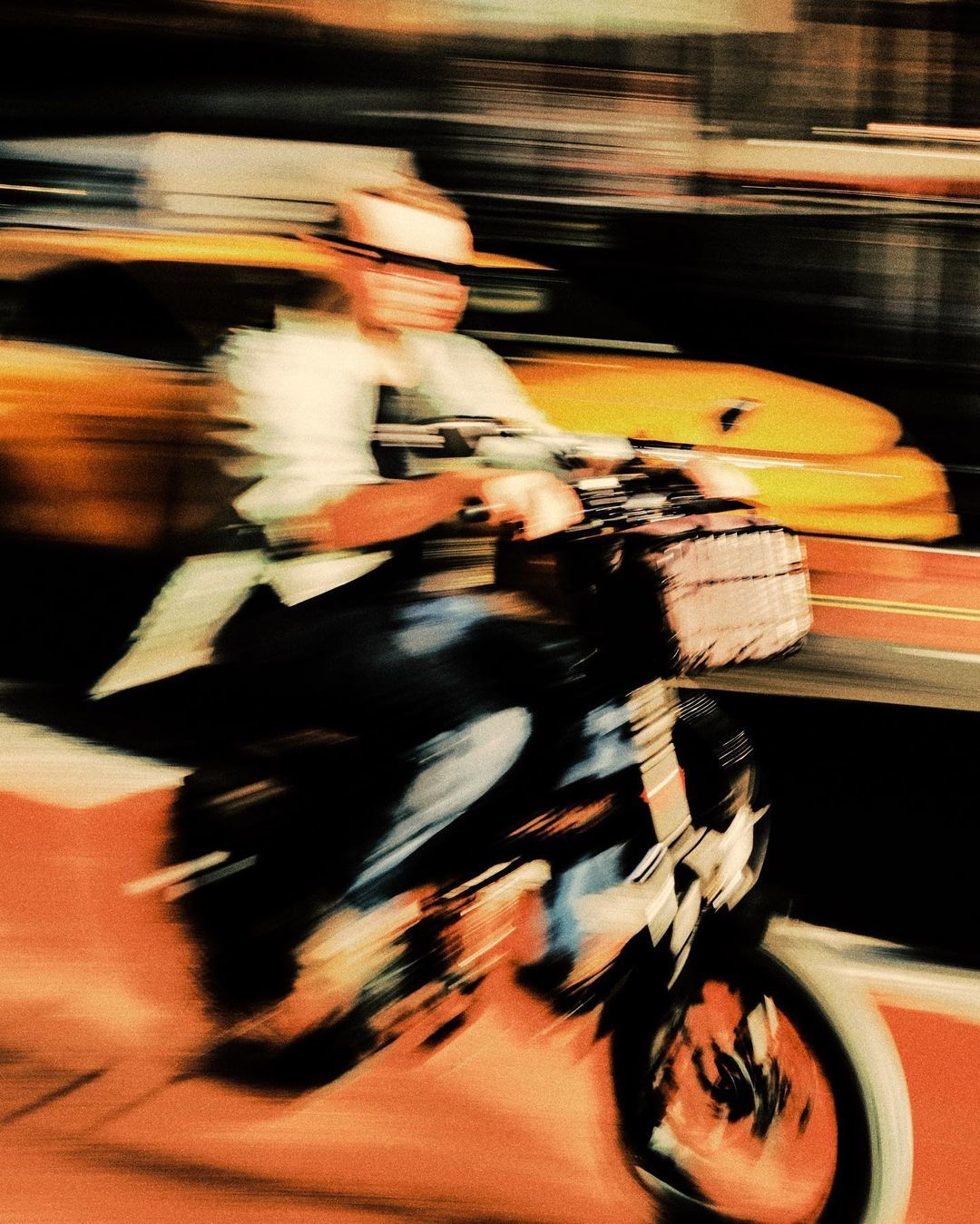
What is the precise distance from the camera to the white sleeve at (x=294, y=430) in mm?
1333

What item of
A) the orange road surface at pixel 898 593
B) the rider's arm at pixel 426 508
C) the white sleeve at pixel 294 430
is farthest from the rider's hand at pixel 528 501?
the orange road surface at pixel 898 593

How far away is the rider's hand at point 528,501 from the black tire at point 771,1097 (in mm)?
607

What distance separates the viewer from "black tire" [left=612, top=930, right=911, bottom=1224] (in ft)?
4.46

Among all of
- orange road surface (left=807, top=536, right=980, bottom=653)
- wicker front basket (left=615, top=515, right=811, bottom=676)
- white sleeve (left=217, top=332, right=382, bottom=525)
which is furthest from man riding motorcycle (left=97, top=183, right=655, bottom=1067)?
orange road surface (left=807, top=536, right=980, bottom=653)

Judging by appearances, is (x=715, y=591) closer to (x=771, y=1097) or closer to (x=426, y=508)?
(x=426, y=508)

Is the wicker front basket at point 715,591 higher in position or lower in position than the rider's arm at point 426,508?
lower

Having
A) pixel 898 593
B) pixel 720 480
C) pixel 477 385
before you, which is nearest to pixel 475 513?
pixel 477 385

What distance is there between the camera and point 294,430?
1334 millimetres

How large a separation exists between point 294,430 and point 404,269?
28 cm

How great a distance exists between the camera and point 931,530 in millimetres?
1325

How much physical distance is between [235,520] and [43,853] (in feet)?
1.65

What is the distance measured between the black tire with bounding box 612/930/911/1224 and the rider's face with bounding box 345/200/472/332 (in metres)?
0.93

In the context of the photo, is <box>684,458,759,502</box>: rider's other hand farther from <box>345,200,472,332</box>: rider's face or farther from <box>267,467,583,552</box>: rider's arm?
<box>345,200,472,332</box>: rider's face

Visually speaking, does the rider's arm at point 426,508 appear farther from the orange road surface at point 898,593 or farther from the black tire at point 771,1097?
the black tire at point 771,1097
